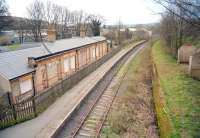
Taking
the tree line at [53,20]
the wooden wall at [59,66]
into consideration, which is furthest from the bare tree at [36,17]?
the wooden wall at [59,66]

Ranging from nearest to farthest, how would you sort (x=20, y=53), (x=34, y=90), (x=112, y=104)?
1. (x=112, y=104)
2. (x=34, y=90)
3. (x=20, y=53)

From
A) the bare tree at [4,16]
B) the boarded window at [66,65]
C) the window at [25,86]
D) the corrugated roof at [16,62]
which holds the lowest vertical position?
the window at [25,86]

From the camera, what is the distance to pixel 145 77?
973 inches

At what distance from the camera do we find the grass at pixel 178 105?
1129 cm

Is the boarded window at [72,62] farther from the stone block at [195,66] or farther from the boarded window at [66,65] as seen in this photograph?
the stone block at [195,66]

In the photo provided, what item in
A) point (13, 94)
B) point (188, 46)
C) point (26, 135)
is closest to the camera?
point (26, 135)

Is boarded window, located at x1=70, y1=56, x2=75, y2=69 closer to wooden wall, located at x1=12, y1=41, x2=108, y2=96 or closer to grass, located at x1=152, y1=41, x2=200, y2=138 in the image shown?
wooden wall, located at x1=12, y1=41, x2=108, y2=96

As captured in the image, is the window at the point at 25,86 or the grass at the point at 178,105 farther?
the window at the point at 25,86

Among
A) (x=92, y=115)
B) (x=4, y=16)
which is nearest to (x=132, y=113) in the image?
(x=92, y=115)

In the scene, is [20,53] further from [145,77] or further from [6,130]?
[145,77]

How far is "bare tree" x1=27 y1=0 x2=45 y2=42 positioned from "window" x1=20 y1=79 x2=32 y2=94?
47.0m

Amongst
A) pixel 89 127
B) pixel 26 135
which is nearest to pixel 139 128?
pixel 89 127

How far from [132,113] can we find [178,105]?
3.34 meters

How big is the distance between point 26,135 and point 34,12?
6676 centimetres
